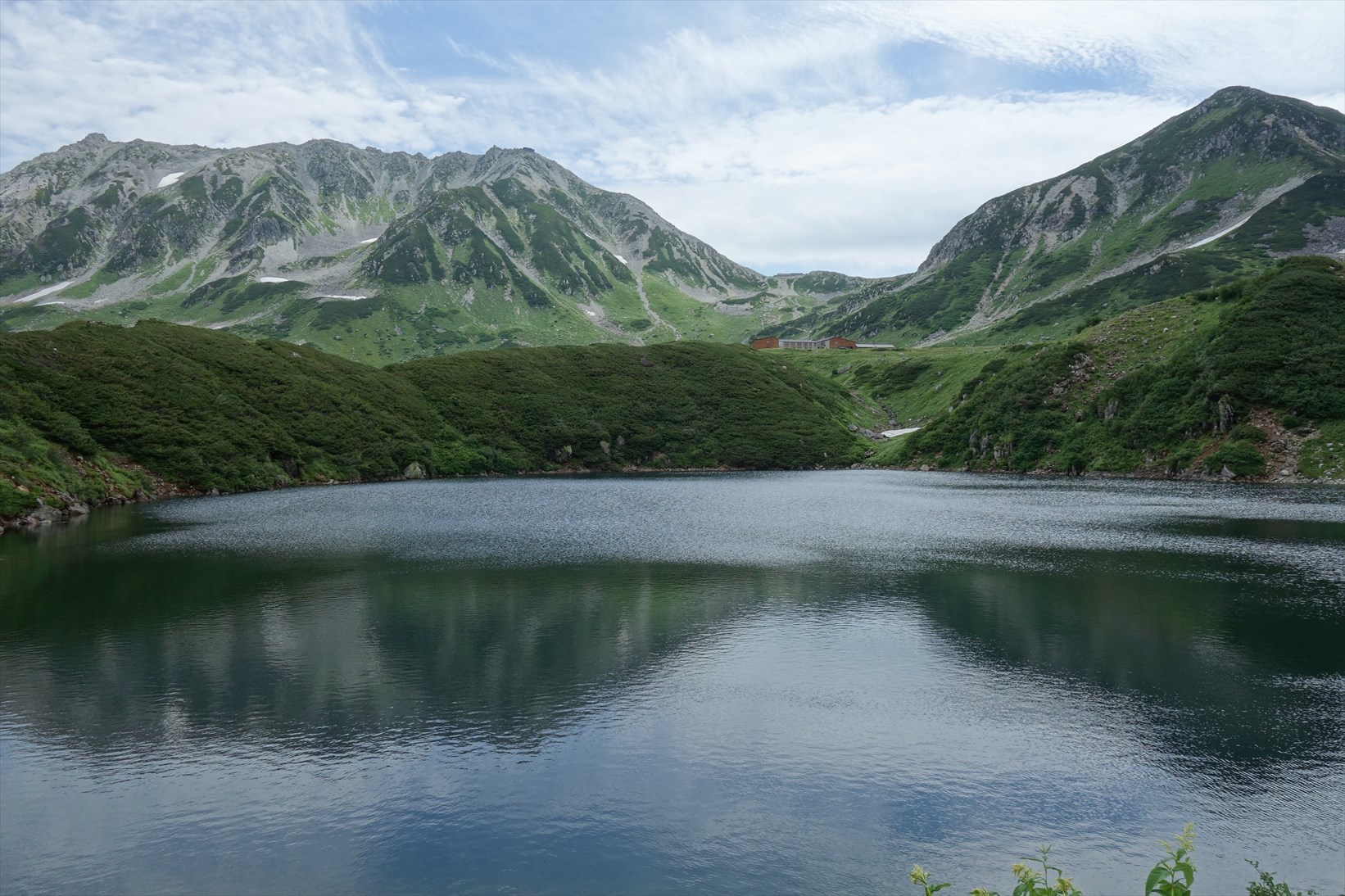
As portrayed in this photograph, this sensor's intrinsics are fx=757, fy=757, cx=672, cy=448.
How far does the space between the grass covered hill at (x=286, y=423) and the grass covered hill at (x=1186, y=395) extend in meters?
42.8

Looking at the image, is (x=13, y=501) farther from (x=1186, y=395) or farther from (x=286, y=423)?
(x=1186, y=395)

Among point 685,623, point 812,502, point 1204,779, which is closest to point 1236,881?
point 1204,779

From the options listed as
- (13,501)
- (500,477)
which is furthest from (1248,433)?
(13,501)

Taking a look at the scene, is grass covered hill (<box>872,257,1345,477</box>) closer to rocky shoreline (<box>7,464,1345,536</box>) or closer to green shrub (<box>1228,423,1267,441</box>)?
green shrub (<box>1228,423,1267,441</box>)

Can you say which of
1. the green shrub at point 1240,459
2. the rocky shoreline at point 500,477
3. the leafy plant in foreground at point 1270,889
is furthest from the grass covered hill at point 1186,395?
the leafy plant in foreground at point 1270,889

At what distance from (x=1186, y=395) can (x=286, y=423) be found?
158 metres

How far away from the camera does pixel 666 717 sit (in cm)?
3222

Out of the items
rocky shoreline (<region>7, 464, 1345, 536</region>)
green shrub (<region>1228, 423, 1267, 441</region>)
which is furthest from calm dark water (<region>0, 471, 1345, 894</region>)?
green shrub (<region>1228, 423, 1267, 441</region>)

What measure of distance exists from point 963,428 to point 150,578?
144837 millimetres

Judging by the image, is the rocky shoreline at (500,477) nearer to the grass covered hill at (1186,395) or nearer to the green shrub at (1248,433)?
the grass covered hill at (1186,395)

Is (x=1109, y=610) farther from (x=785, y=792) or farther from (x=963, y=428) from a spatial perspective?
(x=963, y=428)

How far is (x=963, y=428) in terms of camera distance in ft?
526

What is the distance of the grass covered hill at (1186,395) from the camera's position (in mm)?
112500

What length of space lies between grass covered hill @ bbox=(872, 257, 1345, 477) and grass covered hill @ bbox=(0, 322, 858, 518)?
140 feet
